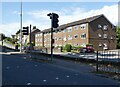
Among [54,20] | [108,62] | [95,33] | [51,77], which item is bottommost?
[51,77]

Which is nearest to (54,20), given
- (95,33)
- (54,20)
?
(54,20)

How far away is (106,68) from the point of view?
15344 mm

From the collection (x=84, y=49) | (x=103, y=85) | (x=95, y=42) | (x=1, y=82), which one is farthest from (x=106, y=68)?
(x=95, y=42)

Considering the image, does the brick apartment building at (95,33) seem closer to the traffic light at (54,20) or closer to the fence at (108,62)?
the traffic light at (54,20)

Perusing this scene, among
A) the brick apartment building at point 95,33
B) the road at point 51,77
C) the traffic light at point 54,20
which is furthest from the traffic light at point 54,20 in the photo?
the brick apartment building at point 95,33

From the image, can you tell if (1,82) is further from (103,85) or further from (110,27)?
(110,27)

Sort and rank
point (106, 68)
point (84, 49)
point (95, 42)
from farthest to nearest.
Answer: point (95, 42) < point (84, 49) < point (106, 68)

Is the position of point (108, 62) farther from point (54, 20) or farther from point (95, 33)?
point (95, 33)

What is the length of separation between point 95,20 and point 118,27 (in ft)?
43.6

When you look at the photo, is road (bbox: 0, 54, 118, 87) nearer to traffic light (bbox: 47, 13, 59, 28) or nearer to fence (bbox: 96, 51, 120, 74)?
fence (bbox: 96, 51, 120, 74)

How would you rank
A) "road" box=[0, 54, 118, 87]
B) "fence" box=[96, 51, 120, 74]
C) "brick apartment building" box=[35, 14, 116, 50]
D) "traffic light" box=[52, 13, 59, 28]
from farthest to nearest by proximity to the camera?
"brick apartment building" box=[35, 14, 116, 50] < "traffic light" box=[52, 13, 59, 28] < "fence" box=[96, 51, 120, 74] < "road" box=[0, 54, 118, 87]

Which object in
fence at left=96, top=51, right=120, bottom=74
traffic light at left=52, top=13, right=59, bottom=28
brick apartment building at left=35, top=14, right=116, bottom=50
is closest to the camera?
fence at left=96, top=51, right=120, bottom=74

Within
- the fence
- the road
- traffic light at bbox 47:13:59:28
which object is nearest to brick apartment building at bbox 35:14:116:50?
traffic light at bbox 47:13:59:28

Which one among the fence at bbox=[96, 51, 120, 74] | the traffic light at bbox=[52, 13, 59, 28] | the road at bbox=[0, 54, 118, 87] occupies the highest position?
the traffic light at bbox=[52, 13, 59, 28]
